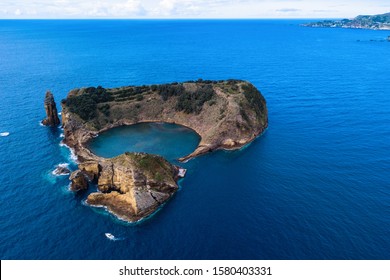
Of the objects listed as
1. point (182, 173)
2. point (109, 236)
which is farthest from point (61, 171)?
point (182, 173)

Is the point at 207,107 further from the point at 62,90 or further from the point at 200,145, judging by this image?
the point at 62,90

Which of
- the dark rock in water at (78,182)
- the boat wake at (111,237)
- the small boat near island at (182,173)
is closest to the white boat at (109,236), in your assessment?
the boat wake at (111,237)

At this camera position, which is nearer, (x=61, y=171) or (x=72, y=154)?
(x=61, y=171)

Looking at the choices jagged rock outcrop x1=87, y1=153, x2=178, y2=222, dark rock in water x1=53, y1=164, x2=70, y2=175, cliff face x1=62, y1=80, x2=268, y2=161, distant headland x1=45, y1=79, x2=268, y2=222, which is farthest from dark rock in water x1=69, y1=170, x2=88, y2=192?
cliff face x1=62, y1=80, x2=268, y2=161

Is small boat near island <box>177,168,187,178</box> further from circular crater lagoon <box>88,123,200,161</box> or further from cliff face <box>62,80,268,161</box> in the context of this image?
cliff face <box>62,80,268,161</box>

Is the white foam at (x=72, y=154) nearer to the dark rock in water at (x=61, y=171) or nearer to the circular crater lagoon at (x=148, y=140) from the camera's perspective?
the dark rock in water at (x=61, y=171)

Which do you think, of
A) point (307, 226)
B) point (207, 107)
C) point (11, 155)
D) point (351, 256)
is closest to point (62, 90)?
point (11, 155)

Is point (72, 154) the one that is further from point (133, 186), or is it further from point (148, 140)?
point (133, 186)

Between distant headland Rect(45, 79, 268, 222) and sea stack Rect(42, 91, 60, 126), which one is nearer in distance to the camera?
distant headland Rect(45, 79, 268, 222)
